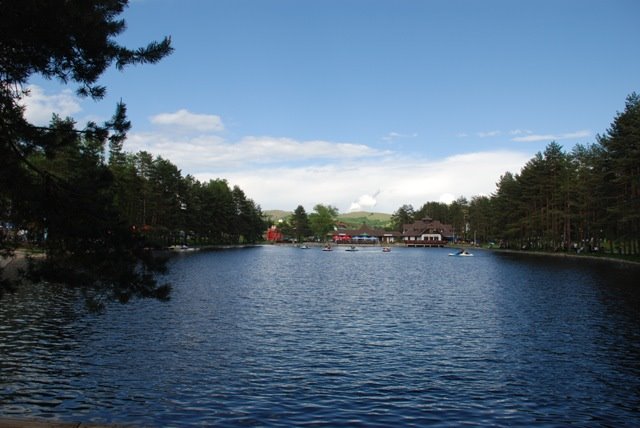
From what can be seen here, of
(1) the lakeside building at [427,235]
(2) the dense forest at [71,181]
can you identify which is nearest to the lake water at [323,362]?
(2) the dense forest at [71,181]

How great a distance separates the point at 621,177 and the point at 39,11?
64976 millimetres

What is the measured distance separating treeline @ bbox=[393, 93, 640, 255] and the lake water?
109ft

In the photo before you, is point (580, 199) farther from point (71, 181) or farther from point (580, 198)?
point (71, 181)

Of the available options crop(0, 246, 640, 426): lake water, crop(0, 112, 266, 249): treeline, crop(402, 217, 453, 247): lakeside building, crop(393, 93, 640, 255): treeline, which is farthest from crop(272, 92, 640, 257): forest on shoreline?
crop(0, 112, 266, 249): treeline

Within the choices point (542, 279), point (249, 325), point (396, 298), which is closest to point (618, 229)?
point (542, 279)

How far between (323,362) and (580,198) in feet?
248

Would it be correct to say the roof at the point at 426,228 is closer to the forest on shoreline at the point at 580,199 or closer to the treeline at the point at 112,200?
the forest on shoreline at the point at 580,199

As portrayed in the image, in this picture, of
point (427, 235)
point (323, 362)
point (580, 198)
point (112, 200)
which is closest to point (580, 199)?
point (580, 198)

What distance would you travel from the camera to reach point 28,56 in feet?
31.1

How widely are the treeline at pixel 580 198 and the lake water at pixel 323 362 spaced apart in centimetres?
3336

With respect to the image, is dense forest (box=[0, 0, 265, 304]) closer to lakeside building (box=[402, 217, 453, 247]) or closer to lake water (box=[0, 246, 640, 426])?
lake water (box=[0, 246, 640, 426])

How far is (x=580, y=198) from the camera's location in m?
79.0

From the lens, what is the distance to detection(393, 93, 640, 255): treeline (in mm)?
59375

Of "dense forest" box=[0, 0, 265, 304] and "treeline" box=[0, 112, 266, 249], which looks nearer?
"dense forest" box=[0, 0, 265, 304]
